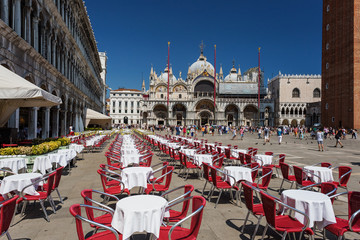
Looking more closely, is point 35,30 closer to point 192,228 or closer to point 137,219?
point 137,219

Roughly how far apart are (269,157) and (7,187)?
7.68 meters

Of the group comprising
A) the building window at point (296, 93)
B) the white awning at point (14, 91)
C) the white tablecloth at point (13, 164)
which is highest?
the building window at point (296, 93)

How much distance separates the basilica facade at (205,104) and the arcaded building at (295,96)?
342cm

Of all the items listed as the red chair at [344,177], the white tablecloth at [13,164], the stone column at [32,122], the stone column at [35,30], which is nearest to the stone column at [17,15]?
the stone column at [35,30]

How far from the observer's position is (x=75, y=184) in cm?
759

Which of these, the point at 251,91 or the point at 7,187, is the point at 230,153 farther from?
the point at 251,91

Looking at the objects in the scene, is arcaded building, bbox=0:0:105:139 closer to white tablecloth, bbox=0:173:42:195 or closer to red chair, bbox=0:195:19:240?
white tablecloth, bbox=0:173:42:195

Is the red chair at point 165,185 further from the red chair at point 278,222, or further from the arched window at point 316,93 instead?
the arched window at point 316,93

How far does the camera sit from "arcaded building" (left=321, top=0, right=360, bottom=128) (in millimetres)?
36781

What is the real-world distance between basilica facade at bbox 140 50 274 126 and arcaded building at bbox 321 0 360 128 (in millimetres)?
22116

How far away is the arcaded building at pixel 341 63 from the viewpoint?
36781mm

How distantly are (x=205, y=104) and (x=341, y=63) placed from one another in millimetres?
32195

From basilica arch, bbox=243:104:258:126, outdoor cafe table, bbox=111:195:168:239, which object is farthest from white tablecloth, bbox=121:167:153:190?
basilica arch, bbox=243:104:258:126

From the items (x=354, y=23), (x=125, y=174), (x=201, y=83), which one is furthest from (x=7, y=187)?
(x=201, y=83)
